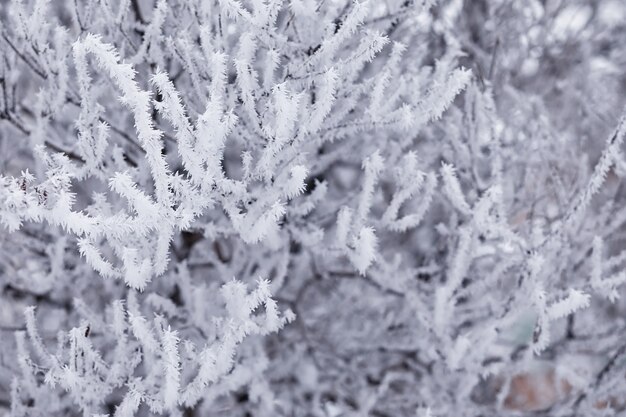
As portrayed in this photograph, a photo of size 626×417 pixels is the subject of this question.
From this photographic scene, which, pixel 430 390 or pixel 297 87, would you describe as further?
pixel 430 390

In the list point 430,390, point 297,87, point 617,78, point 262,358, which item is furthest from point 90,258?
point 617,78

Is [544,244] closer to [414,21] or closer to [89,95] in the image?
[414,21]

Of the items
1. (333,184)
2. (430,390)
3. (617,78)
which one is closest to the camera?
(430,390)

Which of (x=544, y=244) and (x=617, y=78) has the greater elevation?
(x=617, y=78)

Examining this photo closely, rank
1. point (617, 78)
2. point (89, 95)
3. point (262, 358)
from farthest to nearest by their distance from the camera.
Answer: point (617, 78) → point (262, 358) → point (89, 95)

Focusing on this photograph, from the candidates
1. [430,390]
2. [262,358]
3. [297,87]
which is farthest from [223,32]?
[430,390]

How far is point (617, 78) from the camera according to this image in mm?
5840

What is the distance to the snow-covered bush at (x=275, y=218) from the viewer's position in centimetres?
213

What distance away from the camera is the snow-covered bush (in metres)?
2.13

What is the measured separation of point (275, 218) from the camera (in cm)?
217

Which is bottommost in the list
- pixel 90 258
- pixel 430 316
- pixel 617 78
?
pixel 90 258

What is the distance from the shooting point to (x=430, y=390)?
135 inches

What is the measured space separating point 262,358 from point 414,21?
1924mm

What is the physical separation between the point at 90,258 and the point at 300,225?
1.20 meters
